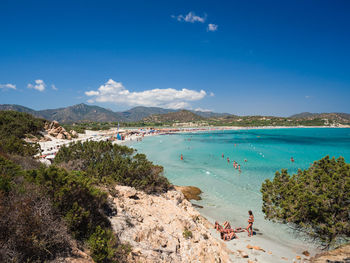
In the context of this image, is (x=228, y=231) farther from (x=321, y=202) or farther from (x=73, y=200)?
(x=73, y=200)

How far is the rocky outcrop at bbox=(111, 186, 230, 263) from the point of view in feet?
22.0

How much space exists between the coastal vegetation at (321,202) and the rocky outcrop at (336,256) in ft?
6.29

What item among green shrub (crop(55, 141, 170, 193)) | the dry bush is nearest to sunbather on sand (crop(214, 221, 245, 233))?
green shrub (crop(55, 141, 170, 193))

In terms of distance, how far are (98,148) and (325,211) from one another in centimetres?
1303

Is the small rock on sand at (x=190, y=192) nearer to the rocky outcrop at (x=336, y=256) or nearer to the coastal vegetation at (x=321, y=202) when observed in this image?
the rocky outcrop at (x=336, y=256)

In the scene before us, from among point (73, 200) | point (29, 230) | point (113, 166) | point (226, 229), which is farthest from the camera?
point (113, 166)

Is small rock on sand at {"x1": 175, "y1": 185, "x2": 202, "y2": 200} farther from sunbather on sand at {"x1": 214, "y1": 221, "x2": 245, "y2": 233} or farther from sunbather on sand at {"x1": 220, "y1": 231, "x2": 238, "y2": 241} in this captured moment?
sunbather on sand at {"x1": 220, "y1": 231, "x2": 238, "y2": 241}

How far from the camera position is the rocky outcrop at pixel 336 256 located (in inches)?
329

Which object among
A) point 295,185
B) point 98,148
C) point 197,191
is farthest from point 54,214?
point 197,191

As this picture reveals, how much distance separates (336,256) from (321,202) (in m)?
4.14

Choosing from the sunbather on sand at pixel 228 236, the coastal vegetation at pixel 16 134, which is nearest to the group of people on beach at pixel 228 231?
the sunbather on sand at pixel 228 236

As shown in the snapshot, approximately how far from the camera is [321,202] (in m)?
→ 6.83

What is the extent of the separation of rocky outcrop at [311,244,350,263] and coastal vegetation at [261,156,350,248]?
192cm

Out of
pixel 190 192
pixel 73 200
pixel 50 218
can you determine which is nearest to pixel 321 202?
pixel 73 200
